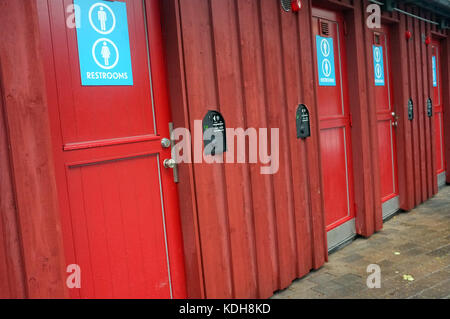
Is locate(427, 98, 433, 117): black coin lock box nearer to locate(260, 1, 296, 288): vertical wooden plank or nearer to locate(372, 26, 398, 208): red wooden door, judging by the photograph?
locate(372, 26, 398, 208): red wooden door

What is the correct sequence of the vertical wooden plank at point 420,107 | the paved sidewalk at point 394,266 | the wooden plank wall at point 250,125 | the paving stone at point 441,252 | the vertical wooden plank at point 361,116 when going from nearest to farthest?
the wooden plank wall at point 250,125 < the paved sidewalk at point 394,266 < the paving stone at point 441,252 < the vertical wooden plank at point 361,116 < the vertical wooden plank at point 420,107

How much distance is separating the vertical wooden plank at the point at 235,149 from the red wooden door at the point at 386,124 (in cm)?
286

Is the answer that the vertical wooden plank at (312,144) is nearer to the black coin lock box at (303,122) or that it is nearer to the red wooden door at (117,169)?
the black coin lock box at (303,122)

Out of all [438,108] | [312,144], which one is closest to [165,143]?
[312,144]

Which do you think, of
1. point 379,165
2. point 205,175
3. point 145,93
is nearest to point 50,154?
point 145,93

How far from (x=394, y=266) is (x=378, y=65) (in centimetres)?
280

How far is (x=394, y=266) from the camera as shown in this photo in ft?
12.2

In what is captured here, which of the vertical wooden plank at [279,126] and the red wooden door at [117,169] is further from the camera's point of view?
the vertical wooden plank at [279,126]

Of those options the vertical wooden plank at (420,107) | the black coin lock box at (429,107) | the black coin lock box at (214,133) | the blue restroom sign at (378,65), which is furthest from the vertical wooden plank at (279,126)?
the black coin lock box at (429,107)

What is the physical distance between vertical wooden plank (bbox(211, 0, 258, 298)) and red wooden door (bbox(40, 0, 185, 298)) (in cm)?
45

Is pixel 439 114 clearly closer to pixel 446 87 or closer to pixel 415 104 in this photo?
pixel 446 87

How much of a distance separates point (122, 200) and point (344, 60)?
3.34 meters

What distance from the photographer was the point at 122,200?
7.94 feet

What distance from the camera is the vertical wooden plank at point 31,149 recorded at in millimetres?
1779
